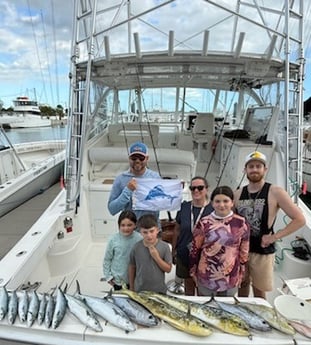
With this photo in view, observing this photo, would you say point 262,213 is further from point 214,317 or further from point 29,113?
A: point 29,113

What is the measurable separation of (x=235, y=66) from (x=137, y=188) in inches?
95.1

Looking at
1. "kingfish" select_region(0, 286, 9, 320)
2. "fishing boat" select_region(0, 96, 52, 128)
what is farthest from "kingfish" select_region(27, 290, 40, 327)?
"fishing boat" select_region(0, 96, 52, 128)

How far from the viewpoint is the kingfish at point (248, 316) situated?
4.79ft

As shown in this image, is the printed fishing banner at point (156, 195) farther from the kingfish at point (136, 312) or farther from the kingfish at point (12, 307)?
the kingfish at point (12, 307)

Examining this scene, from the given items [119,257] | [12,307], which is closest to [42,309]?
[12,307]

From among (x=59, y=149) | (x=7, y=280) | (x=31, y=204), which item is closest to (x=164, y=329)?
(x=7, y=280)

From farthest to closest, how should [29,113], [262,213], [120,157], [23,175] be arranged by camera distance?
1. [29,113]
2. [23,175]
3. [120,157]
4. [262,213]

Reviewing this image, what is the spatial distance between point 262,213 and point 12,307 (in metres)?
1.76

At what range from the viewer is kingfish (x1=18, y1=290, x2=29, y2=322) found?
5.01ft

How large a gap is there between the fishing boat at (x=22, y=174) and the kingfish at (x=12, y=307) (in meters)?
4.61

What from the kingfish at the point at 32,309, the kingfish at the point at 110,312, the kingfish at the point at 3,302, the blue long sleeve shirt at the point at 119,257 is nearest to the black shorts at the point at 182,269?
the blue long sleeve shirt at the point at 119,257

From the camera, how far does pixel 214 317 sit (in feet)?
4.89

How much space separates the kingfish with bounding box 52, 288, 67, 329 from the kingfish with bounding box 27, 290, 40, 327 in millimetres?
106

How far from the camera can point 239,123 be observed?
737cm
